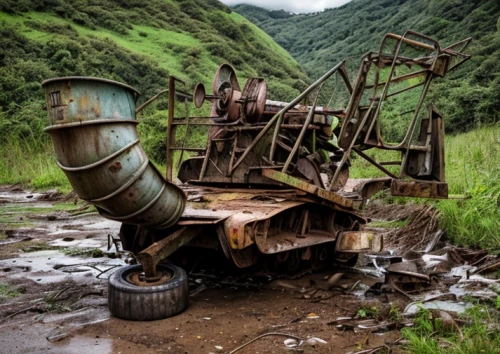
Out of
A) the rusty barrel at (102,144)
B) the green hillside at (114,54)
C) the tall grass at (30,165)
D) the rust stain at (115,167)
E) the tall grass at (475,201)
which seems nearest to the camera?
the rusty barrel at (102,144)

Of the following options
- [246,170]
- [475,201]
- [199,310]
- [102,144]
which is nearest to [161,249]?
[199,310]

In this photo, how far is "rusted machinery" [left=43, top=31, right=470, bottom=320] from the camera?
4453 mm

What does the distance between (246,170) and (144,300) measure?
2.49 meters

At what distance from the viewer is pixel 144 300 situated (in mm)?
4875

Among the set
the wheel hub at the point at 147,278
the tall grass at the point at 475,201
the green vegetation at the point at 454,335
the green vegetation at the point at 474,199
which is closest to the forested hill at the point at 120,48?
the green vegetation at the point at 474,199

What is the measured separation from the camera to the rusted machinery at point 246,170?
4.45 meters

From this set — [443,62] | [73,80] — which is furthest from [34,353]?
[443,62]

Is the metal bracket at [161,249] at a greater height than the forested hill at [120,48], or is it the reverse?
the forested hill at [120,48]

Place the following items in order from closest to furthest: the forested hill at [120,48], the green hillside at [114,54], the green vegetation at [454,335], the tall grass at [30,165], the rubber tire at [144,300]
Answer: the green vegetation at [454,335] < the rubber tire at [144,300] < the tall grass at [30,165] < the green hillside at [114,54] < the forested hill at [120,48]

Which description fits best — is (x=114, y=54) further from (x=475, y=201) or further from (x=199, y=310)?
(x=199, y=310)

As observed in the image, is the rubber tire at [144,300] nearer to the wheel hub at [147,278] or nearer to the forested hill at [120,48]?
the wheel hub at [147,278]

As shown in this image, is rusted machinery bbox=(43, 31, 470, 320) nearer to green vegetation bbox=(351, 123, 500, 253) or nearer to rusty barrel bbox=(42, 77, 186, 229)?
rusty barrel bbox=(42, 77, 186, 229)

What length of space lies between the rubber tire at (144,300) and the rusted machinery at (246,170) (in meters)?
0.01

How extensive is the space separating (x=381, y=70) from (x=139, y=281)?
4.19 metres
